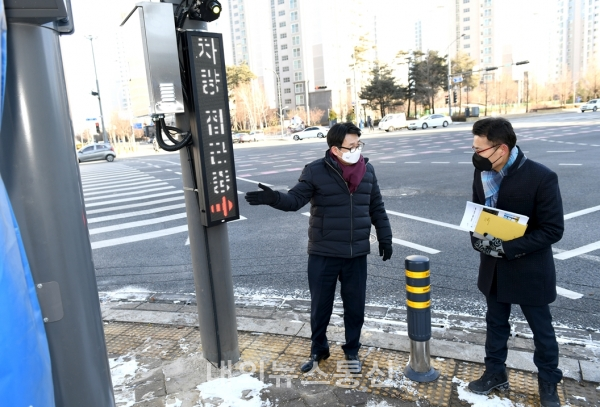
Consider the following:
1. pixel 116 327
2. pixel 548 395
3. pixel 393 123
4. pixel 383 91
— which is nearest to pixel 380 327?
pixel 548 395

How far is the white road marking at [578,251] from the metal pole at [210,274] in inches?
171

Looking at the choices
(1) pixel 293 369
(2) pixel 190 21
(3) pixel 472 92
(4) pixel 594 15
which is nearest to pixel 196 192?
(2) pixel 190 21

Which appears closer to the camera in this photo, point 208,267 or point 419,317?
point 419,317

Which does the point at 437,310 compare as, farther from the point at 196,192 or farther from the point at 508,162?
the point at 196,192

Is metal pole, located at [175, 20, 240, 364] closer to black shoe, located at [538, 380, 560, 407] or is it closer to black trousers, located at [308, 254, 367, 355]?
black trousers, located at [308, 254, 367, 355]

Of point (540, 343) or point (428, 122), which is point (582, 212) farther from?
point (428, 122)

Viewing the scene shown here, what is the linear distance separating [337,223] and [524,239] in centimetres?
124

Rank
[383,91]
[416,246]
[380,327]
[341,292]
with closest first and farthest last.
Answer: [341,292], [380,327], [416,246], [383,91]

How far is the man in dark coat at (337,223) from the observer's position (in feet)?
11.3

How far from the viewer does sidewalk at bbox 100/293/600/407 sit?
314cm

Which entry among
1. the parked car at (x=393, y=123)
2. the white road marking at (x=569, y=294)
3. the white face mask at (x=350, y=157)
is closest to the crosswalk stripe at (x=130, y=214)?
the white face mask at (x=350, y=157)

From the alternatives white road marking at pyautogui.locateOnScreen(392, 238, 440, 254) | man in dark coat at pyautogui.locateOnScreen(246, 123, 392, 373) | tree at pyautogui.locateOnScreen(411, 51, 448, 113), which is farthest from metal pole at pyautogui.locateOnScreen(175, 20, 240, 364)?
tree at pyautogui.locateOnScreen(411, 51, 448, 113)

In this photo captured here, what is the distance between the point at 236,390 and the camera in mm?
3322

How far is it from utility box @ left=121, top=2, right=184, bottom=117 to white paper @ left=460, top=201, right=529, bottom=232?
6.52 feet
